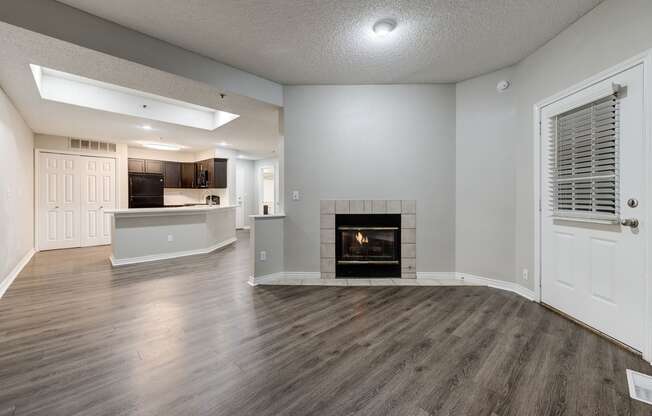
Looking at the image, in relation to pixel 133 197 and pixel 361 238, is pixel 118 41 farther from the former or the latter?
pixel 133 197

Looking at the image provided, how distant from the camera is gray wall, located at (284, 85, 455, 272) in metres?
3.83

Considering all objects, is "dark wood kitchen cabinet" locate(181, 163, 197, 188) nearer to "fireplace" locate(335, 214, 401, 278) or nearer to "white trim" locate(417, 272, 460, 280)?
"fireplace" locate(335, 214, 401, 278)

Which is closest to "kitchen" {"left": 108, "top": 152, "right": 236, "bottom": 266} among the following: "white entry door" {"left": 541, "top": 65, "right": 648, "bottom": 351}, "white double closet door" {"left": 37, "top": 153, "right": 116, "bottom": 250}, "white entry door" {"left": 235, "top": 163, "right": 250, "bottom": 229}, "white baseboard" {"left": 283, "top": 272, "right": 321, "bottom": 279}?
"white double closet door" {"left": 37, "top": 153, "right": 116, "bottom": 250}

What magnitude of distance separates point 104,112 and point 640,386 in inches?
262

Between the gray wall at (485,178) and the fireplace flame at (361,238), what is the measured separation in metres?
1.24

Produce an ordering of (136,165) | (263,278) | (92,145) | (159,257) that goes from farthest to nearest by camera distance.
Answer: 1. (136,165)
2. (92,145)
3. (159,257)
4. (263,278)

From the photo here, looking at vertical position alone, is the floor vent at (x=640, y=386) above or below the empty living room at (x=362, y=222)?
below

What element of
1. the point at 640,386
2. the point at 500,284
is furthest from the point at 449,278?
the point at 640,386

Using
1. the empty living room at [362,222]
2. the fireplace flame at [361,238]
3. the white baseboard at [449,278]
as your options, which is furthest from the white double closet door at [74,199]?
the fireplace flame at [361,238]

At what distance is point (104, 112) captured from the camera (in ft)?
14.8

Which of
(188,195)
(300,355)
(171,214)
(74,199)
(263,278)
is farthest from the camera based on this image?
(188,195)

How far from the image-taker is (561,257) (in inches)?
106

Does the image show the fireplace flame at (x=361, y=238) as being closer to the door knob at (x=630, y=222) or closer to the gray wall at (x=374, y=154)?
the gray wall at (x=374, y=154)

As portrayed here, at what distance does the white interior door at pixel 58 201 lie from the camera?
6.05m
